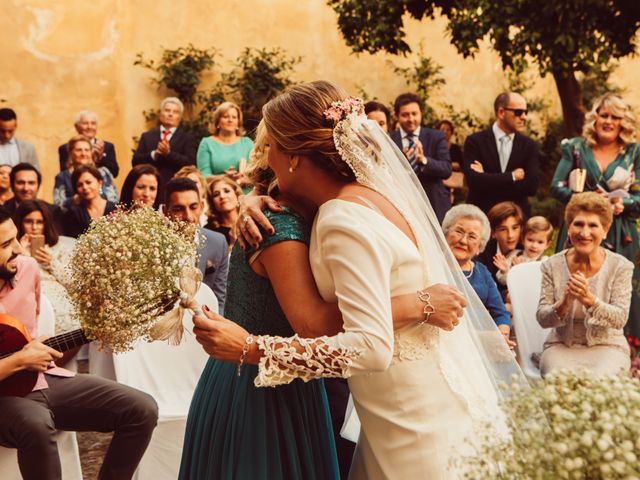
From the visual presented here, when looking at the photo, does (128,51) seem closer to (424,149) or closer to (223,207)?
(424,149)

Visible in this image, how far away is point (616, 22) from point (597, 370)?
7765 mm

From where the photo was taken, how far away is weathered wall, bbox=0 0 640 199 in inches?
531

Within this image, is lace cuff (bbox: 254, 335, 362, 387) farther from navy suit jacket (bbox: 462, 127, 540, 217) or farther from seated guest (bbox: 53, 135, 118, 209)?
seated guest (bbox: 53, 135, 118, 209)

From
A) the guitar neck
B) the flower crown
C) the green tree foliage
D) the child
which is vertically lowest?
the guitar neck

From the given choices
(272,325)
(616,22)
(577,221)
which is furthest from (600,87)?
(272,325)

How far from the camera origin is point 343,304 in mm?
2576

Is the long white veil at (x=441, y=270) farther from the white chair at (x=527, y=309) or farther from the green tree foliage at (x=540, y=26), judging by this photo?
the green tree foliage at (x=540, y=26)

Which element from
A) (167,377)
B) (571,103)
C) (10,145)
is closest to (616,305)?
(167,377)

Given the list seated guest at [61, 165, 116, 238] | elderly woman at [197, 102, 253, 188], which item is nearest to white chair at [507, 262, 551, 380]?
seated guest at [61, 165, 116, 238]

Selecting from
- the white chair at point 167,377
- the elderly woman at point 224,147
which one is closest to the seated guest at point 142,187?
the elderly woman at point 224,147

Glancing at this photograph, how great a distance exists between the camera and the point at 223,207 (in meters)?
7.03

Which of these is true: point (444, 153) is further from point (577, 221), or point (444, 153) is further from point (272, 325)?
point (272, 325)

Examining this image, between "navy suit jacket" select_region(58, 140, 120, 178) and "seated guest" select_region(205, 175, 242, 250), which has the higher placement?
"navy suit jacket" select_region(58, 140, 120, 178)

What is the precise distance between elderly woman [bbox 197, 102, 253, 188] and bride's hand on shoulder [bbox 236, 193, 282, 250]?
619cm
